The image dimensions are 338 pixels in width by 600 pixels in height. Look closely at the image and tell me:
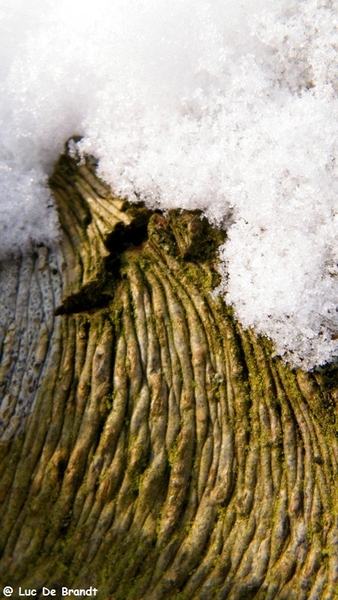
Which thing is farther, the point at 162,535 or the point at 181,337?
the point at 181,337

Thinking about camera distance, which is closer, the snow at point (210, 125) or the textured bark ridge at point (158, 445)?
the textured bark ridge at point (158, 445)

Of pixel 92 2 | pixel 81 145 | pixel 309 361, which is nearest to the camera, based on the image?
pixel 309 361

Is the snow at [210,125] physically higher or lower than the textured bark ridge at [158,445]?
higher

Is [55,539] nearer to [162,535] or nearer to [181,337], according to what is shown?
[162,535]

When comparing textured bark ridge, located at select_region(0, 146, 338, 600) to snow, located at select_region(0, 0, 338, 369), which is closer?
textured bark ridge, located at select_region(0, 146, 338, 600)

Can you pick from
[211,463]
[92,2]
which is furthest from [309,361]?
[92,2]
